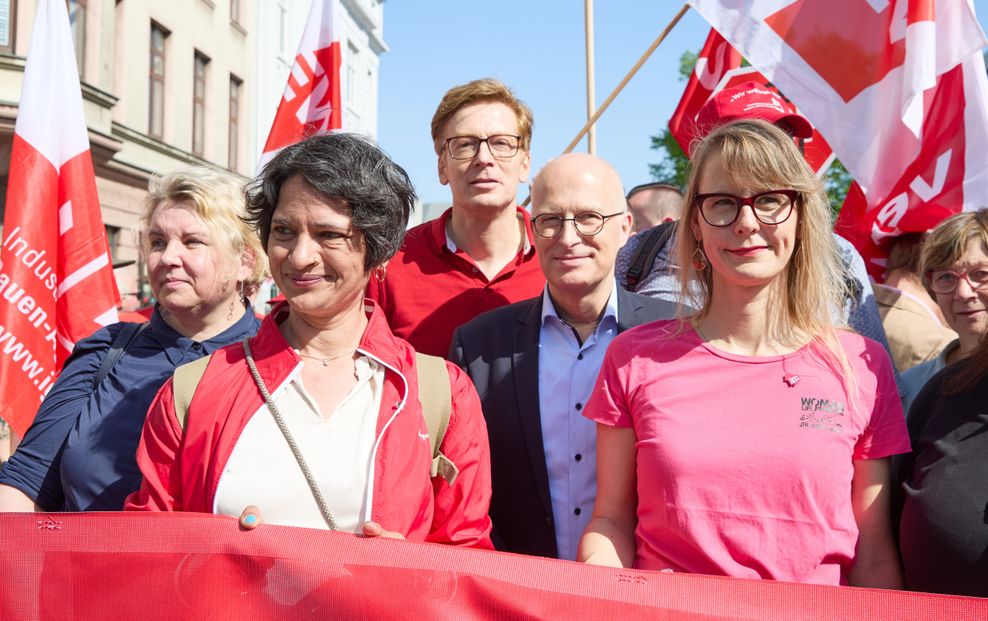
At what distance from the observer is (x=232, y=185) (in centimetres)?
308

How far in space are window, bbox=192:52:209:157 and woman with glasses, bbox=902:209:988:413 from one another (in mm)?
20629

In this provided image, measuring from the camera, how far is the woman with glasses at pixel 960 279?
337 centimetres

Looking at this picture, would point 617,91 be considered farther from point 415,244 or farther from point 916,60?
point 415,244

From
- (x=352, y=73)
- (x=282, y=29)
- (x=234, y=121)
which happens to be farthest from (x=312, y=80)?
(x=352, y=73)

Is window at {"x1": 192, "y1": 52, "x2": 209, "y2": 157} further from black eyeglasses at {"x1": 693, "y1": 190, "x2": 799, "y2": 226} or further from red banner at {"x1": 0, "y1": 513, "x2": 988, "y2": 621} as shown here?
black eyeglasses at {"x1": 693, "y1": 190, "x2": 799, "y2": 226}

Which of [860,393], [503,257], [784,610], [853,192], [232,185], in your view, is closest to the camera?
[784,610]

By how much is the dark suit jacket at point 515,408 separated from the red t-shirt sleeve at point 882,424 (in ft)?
2.85

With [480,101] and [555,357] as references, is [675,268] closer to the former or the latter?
[555,357]

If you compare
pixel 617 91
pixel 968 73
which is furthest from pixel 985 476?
pixel 617 91

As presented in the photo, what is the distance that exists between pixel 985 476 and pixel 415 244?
2.21 m

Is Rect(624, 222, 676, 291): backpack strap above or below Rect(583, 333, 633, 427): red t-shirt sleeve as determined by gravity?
above

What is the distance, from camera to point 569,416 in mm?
2879

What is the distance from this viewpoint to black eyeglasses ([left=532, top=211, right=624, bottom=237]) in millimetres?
2945

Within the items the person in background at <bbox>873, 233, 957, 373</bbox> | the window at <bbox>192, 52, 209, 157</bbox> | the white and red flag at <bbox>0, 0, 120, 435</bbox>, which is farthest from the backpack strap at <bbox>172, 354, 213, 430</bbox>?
the window at <bbox>192, 52, 209, 157</bbox>
